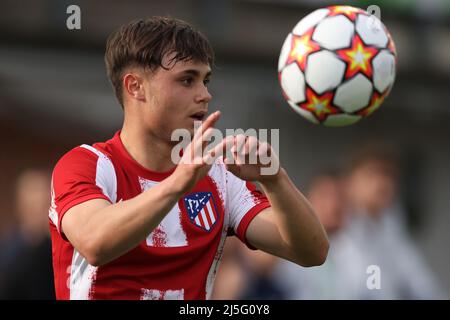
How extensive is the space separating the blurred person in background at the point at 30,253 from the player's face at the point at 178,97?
3709 mm

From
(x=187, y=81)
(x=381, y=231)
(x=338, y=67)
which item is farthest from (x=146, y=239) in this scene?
(x=381, y=231)

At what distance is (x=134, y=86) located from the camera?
561 cm

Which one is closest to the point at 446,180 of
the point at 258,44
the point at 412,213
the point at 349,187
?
the point at 412,213

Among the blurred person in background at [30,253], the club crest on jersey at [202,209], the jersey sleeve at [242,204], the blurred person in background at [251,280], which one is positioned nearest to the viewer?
the club crest on jersey at [202,209]

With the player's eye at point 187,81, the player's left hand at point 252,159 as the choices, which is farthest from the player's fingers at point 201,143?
the player's eye at point 187,81

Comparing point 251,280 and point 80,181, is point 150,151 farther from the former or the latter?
point 251,280

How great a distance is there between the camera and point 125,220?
4.68m

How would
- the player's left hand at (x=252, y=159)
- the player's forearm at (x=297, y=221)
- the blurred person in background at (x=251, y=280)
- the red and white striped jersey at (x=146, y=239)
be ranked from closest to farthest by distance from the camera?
the player's left hand at (x=252, y=159)
the player's forearm at (x=297, y=221)
the red and white striped jersey at (x=146, y=239)
the blurred person in background at (x=251, y=280)

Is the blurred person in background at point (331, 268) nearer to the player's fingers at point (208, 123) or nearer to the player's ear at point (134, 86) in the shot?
the player's ear at point (134, 86)

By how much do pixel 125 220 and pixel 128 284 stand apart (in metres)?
0.69

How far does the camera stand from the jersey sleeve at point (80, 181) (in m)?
5.03

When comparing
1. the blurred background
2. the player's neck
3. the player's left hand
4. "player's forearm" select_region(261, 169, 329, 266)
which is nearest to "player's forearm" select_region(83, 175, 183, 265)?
the player's left hand

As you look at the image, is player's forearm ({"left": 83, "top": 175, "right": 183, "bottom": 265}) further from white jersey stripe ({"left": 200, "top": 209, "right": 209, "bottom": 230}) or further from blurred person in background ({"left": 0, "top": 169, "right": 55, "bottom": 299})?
blurred person in background ({"left": 0, "top": 169, "right": 55, "bottom": 299})

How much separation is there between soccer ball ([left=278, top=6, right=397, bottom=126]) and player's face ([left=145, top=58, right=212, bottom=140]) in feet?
1.81
